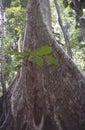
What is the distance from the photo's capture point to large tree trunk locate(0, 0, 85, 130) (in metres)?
3.89

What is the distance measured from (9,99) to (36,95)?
1111 mm

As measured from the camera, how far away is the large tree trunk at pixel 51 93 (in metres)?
3.89

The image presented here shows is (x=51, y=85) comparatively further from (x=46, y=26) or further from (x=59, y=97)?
(x=46, y=26)

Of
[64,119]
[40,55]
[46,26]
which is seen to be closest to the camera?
[40,55]

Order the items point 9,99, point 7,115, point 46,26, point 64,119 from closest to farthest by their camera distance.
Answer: point 64,119, point 46,26, point 7,115, point 9,99

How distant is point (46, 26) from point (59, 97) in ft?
3.87

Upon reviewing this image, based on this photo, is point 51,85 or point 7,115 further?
point 7,115

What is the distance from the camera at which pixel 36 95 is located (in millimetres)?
4082

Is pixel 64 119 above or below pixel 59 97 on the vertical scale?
below

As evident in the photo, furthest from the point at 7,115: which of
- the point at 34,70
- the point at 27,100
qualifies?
the point at 34,70

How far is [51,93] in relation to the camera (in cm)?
395

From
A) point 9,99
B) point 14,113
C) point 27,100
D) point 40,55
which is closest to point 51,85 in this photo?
point 27,100

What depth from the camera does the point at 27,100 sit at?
4094 millimetres

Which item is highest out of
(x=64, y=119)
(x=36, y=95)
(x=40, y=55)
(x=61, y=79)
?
(x=40, y=55)
